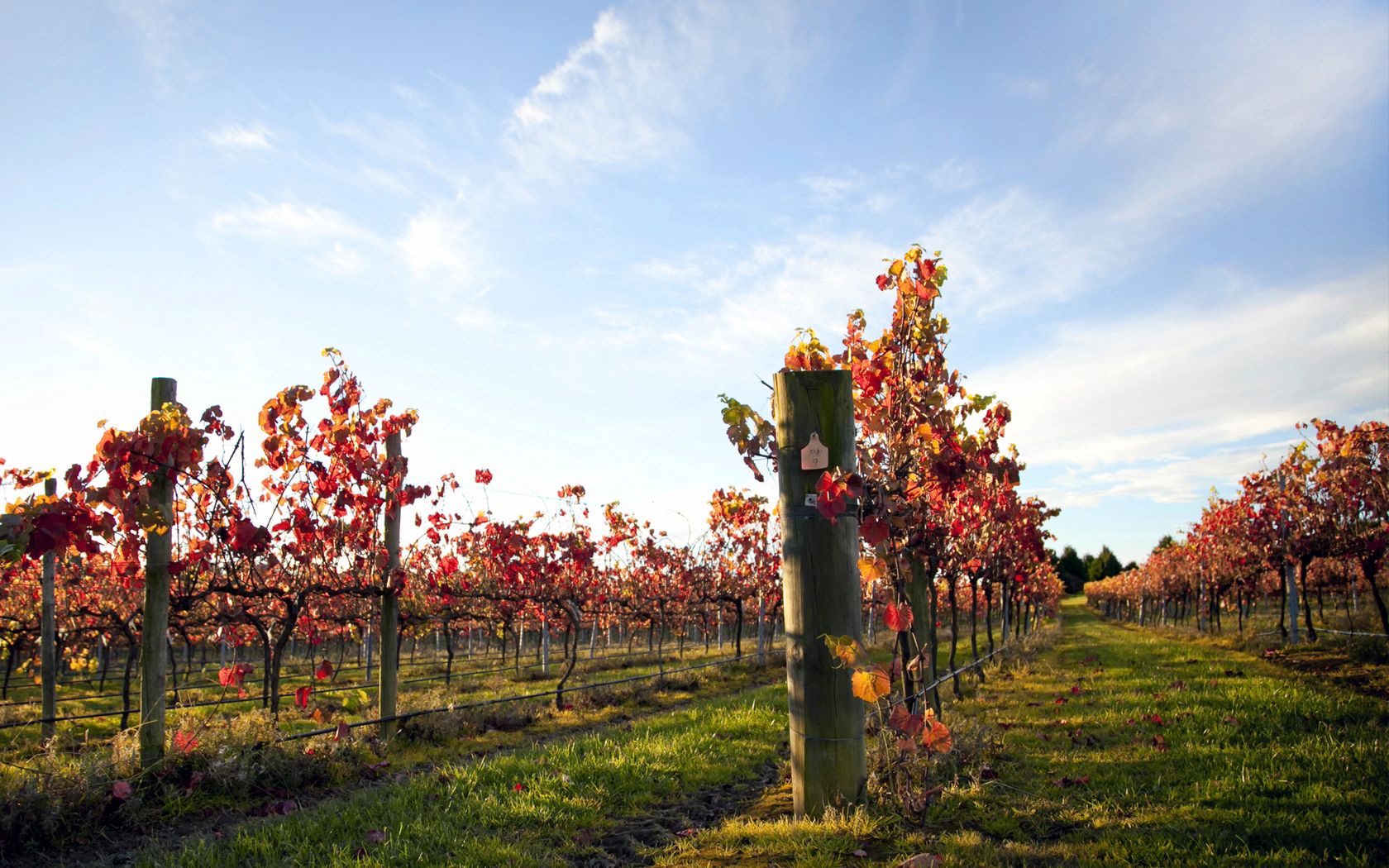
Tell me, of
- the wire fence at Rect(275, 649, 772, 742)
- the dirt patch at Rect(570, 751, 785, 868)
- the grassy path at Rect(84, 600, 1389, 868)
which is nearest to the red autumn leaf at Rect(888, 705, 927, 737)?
the grassy path at Rect(84, 600, 1389, 868)

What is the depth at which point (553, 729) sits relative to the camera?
997 cm

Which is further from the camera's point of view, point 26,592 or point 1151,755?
point 26,592

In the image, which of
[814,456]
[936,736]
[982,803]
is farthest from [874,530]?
[982,803]

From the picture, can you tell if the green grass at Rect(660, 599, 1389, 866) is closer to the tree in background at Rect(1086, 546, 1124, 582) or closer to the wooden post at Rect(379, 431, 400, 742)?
the wooden post at Rect(379, 431, 400, 742)

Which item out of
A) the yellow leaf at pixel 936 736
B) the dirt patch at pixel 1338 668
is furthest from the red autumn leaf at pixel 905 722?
the dirt patch at pixel 1338 668

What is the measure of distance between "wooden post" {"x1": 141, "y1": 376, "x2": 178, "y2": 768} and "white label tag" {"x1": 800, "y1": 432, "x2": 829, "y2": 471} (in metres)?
5.45

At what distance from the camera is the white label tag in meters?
4.08

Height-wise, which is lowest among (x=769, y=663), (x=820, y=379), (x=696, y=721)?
(x=769, y=663)

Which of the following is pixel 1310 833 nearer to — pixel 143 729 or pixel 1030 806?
pixel 1030 806

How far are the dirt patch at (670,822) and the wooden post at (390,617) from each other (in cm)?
435

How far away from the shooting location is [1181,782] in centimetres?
481

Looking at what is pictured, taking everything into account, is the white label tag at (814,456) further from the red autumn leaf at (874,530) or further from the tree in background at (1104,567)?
the tree in background at (1104,567)

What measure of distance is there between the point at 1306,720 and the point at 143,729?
389 inches

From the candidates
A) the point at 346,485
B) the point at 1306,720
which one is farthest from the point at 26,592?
the point at 1306,720
